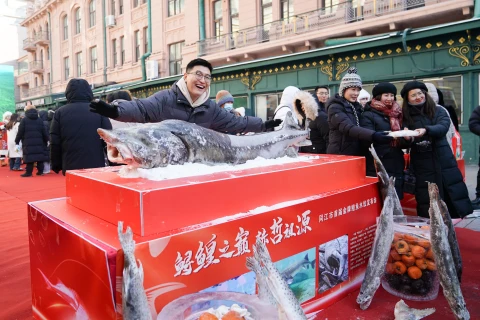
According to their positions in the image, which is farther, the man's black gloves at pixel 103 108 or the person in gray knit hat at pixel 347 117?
the person in gray knit hat at pixel 347 117

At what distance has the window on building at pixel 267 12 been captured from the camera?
1413 cm

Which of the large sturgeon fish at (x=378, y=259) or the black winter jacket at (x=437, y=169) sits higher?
the black winter jacket at (x=437, y=169)

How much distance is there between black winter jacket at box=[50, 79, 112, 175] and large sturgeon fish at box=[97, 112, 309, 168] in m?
2.03

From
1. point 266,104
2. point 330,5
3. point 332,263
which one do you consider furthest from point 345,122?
point 330,5

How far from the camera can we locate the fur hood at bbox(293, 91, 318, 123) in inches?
136

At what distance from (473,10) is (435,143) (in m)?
8.25

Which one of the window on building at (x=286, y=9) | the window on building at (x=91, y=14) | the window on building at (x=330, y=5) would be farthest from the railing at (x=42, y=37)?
the window on building at (x=330, y=5)

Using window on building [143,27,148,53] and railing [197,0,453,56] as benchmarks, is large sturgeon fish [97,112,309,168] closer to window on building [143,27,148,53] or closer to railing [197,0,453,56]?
railing [197,0,453,56]

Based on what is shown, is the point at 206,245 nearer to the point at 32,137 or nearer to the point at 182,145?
the point at 182,145

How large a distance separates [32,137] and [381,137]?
8.01 meters

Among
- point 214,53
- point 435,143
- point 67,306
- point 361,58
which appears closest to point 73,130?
point 67,306

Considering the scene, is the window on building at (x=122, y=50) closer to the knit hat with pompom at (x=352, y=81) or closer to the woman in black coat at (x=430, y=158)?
the knit hat with pompom at (x=352, y=81)

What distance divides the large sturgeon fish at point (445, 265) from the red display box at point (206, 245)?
463 mm

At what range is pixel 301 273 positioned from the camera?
1.94 meters
